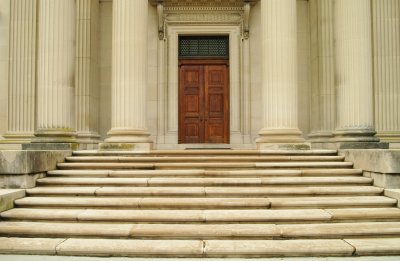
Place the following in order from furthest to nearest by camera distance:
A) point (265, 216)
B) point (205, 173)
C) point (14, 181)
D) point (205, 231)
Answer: point (205, 173) → point (14, 181) → point (265, 216) → point (205, 231)

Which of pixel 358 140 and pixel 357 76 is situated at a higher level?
pixel 357 76

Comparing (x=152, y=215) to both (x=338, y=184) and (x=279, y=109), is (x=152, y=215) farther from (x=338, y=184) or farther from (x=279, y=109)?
(x=279, y=109)

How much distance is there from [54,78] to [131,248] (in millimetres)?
6753

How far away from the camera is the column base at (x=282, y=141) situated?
10453 mm

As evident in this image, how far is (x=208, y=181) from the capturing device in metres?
8.20

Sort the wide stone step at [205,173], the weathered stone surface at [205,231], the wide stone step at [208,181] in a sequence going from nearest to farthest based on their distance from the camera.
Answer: the weathered stone surface at [205,231] → the wide stone step at [208,181] → the wide stone step at [205,173]

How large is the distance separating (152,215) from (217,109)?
9110 mm

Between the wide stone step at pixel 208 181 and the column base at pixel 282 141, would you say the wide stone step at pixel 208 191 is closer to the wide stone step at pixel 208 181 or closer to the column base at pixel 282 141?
the wide stone step at pixel 208 181

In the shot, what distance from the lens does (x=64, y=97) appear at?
35.0 feet

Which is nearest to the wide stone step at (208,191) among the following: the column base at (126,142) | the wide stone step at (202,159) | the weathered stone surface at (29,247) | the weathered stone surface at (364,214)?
the weathered stone surface at (364,214)

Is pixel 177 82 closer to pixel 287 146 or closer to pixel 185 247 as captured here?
pixel 287 146

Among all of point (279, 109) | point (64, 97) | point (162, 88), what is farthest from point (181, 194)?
point (162, 88)

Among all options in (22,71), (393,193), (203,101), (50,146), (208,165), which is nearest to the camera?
(393,193)

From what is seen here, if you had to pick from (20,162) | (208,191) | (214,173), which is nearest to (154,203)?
(208,191)
